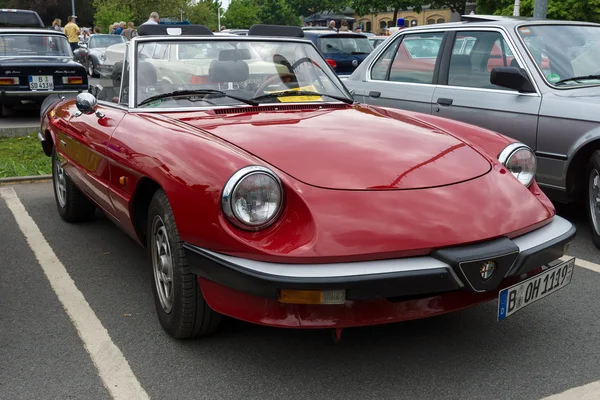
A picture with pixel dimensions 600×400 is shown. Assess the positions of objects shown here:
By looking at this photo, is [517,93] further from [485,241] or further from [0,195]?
[0,195]

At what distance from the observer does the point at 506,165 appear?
3537 mm

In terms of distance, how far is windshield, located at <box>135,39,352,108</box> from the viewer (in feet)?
13.1

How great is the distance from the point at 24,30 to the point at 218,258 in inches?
421

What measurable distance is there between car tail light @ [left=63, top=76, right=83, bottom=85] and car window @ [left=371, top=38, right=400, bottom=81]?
6592 mm

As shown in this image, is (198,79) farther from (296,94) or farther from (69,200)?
(69,200)

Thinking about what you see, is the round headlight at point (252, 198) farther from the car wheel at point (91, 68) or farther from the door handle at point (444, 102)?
the car wheel at point (91, 68)

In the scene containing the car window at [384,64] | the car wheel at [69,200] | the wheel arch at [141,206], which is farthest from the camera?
the car window at [384,64]

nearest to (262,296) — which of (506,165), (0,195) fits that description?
(506,165)

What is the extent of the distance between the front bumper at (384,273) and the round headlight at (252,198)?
0.16 metres

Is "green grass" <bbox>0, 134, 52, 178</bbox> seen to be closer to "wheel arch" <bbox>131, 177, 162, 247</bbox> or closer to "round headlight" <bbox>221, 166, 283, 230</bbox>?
"wheel arch" <bbox>131, 177, 162, 247</bbox>

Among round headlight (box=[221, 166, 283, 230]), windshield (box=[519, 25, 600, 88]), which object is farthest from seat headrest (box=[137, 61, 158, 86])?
windshield (box=[519, 25, 600, 88])

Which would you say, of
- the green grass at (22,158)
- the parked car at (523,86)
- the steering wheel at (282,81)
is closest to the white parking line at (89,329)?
the steering wheel at (282,81)

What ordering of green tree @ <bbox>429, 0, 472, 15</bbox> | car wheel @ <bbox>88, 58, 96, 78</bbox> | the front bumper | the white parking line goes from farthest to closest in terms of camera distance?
1. green tree @ <bbox>429, 0, 472, 15</bbox>
2. car wheel @ <bbox>88, 58, 96, 78</bbox>
3. the white parking line
4. the front bumper

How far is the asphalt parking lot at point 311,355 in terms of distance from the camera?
2.85 metres
